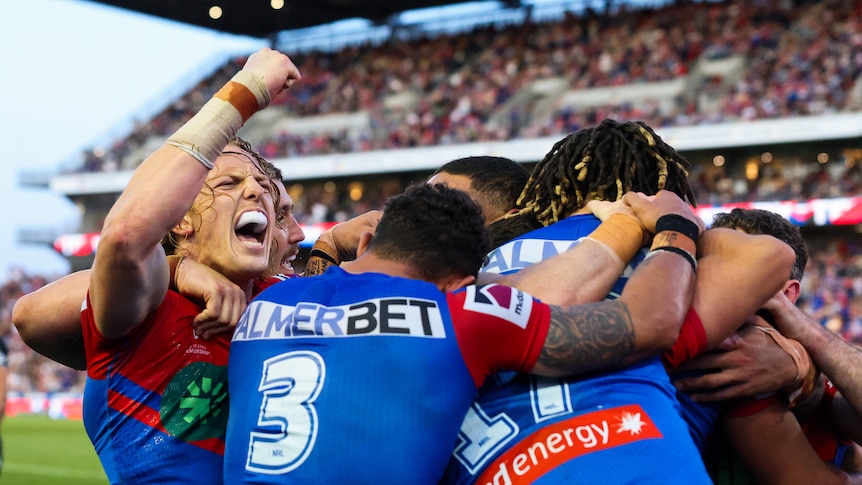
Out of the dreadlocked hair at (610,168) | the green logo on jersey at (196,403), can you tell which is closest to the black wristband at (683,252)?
the dreadlocked hair at (610,168)

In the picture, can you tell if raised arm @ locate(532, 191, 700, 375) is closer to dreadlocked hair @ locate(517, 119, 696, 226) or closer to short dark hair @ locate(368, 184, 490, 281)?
short dark hair @ locate(368, 184, 490, 281)

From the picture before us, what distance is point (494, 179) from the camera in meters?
4.36

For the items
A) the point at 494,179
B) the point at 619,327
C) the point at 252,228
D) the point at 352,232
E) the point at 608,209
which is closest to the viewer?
the point at 619,327

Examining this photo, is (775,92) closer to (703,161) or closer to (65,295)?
(703,161)

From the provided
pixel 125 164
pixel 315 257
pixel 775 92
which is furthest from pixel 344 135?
pixel 315 257

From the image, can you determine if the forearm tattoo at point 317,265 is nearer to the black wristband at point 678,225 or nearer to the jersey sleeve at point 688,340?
the black wristband at point 678,225

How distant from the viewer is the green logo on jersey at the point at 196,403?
9.93 feet

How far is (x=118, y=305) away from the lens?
270 centimetres

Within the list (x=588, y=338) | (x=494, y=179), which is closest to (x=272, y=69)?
(x=588, y=338)

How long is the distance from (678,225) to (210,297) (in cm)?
147

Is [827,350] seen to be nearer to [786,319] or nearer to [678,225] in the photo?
[786,319]

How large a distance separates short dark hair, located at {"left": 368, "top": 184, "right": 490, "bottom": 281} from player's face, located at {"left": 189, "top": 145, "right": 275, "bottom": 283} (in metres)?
0.61

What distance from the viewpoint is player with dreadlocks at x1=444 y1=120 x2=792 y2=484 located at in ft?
8.64

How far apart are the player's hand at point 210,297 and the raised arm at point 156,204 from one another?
0.57 feet
